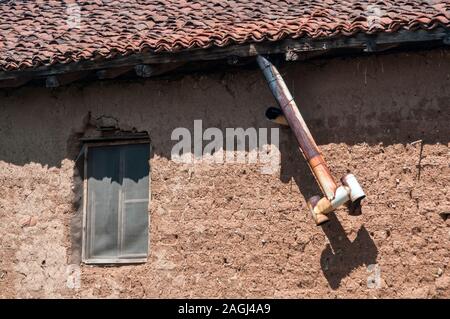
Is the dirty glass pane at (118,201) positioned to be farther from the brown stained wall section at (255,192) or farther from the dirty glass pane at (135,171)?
the brown stained wall section at (255,192)

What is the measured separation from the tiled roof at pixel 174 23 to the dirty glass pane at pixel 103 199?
1256mm

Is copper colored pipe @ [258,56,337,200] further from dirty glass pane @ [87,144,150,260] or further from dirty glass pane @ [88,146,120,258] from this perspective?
dirty glass pane @ [88,146,120,258]

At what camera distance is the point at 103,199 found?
32.6ft

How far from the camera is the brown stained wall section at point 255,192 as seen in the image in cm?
846

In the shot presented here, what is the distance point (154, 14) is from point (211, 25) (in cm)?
129

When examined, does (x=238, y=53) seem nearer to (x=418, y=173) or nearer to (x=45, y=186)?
(x=418, y=173)

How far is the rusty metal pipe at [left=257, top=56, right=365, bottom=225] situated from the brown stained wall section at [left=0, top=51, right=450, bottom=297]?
33cm

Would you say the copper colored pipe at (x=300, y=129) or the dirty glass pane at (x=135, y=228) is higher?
the copper colored pipe at (x=300, y=129)

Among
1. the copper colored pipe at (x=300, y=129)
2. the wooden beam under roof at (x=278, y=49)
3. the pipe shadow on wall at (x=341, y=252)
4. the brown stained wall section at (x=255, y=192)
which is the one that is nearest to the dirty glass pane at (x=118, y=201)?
the brown stained wall section at (x=255, y=192)

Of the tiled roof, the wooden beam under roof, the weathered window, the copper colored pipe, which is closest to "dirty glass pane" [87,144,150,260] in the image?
the weathered window

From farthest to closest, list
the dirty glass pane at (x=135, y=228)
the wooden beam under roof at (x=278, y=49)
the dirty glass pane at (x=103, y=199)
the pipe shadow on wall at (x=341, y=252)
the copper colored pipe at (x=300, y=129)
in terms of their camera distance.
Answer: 1. the dirty glass pane at (x=103, y=199)
2. the dirty glass pane at (x=135, y=228)
3. the pipe shadow on wall at (x=341, y=252)
4. the copper colored pipe at (x=300, y=129)
5. the wooden beam under roof at (x=278, y=49)

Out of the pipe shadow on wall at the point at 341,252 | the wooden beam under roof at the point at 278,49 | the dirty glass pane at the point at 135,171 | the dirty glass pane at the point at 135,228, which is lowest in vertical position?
the pipe shadow on wall at the point at 341,252

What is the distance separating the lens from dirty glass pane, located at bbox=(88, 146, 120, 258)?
32.3ft

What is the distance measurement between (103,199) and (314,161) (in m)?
2.70
